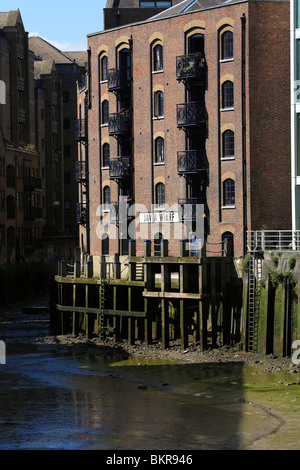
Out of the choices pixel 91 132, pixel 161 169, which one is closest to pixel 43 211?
pixel 91 132

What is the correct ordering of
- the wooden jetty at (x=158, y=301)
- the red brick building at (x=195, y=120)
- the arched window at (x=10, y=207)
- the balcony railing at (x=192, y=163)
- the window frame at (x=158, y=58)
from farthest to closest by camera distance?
the arched window at (x=10, y=207) < the window frame at (x=158, y=58) < the balcony railing at (x=192, y=163) < the red brick building at (x=195, y=120) < the wooden jetty at (x=158, y=301)

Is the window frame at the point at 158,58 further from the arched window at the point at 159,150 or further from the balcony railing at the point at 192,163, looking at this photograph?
the balcony railing at the point at 192,163

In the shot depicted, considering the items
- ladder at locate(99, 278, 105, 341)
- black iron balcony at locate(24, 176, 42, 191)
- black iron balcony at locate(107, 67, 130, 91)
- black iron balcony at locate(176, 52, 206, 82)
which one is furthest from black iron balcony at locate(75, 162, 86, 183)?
ladder at locate(99, 278, 105, 341)

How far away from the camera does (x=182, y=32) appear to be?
52312 millimetres

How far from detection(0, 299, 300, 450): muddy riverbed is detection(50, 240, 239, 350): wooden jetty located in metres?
1.11

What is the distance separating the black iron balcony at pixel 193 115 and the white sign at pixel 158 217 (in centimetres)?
543

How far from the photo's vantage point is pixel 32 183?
268 ft

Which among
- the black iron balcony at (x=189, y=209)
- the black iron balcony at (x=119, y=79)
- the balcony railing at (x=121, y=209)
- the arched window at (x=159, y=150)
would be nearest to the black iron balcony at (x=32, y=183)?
the balcony railing at (x=121, y=209)

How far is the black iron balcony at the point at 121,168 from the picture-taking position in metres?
56.1

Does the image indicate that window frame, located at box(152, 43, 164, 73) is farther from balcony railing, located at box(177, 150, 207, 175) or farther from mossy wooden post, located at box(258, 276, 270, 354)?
mossy wooden post, located at box(258, 276, 270, 354)

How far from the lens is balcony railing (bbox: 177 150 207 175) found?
168ft

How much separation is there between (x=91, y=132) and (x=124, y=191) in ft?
18.0

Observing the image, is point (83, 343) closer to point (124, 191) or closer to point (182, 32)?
point (124, 191)

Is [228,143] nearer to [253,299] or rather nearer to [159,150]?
[159,150]
